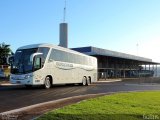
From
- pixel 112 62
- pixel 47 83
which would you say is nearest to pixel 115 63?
pixel 112 62

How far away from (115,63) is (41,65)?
60.1 metres

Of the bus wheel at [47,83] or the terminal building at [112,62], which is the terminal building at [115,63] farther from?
the bus wheel at [47,83]

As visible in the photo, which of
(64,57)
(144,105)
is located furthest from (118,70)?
(144,105)

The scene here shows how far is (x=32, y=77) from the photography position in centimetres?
2209

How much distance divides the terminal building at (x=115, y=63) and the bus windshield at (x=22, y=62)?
39.8m

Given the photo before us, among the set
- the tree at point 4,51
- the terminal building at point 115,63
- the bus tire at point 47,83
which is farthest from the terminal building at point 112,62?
the bus tire at point 47,83

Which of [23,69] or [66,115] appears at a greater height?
[23,69]

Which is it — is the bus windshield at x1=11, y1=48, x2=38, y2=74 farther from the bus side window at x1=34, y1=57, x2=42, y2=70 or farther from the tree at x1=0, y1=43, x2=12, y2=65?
the tree at x1=0, y1=43, x2=12, y2=65

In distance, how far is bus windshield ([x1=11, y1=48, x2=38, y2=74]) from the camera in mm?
22328

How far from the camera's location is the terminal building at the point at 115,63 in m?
67.2

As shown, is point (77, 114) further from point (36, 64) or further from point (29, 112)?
point (36, 64)

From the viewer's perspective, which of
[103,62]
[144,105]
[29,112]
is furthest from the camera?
[103,62]

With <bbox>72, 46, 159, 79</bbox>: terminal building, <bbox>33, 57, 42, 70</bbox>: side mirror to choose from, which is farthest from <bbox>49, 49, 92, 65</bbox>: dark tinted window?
<bbox>72, 46, 159, 79</bbox>: terminal building

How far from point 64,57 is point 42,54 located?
3464 millimetres
